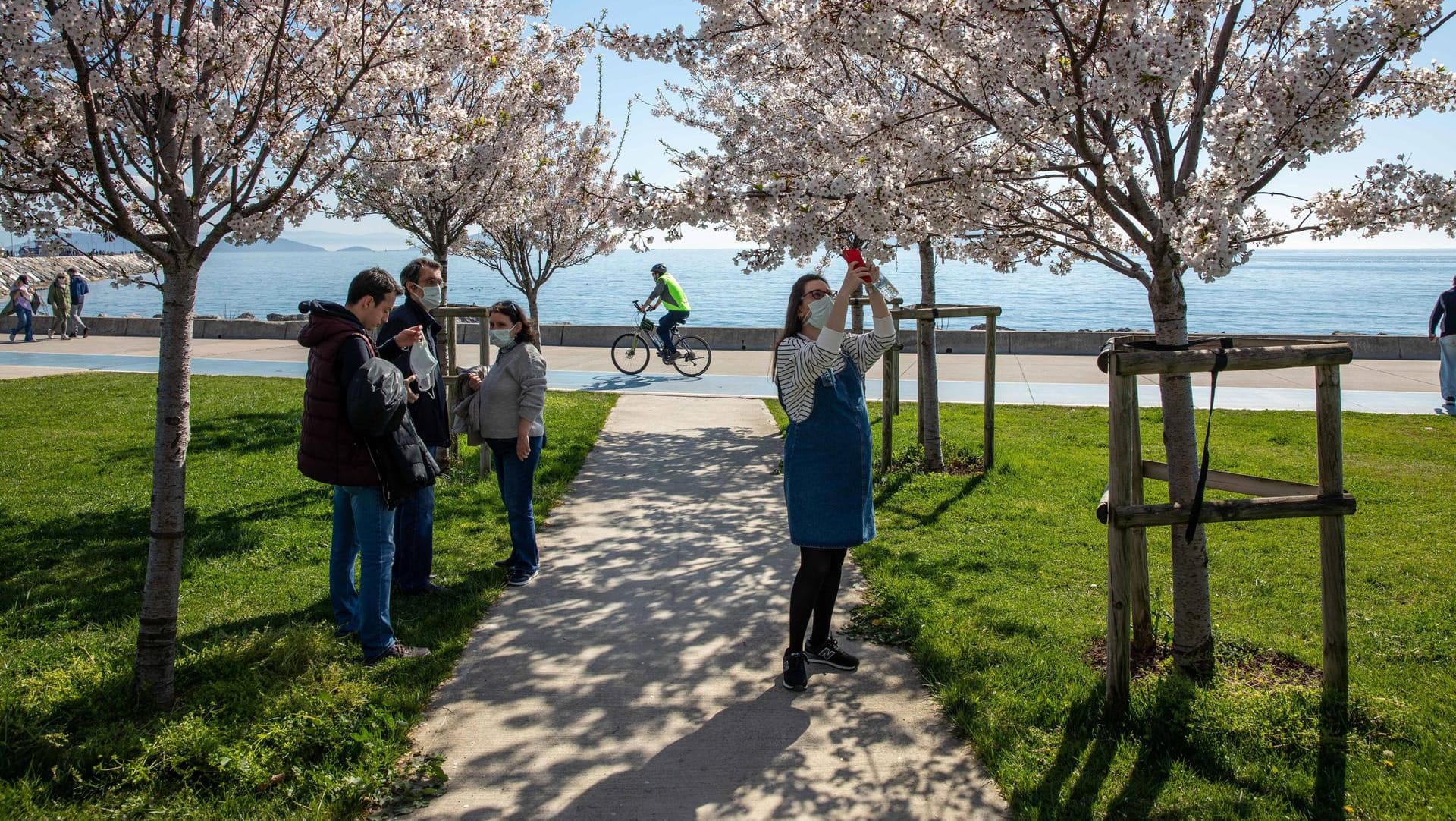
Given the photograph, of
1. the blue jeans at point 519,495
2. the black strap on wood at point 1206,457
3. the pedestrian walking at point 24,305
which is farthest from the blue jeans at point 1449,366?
the pedestrian walking at point 24,305

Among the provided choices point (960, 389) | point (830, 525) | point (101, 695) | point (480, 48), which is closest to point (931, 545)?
point (830, 525)

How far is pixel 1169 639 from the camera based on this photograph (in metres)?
4.98

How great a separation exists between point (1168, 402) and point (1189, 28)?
5.13 ft

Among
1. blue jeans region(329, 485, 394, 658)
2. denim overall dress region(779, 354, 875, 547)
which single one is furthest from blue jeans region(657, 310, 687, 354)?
denim overall dress region(779, 354, 875, 547)

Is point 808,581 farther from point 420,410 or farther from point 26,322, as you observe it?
point 26,322

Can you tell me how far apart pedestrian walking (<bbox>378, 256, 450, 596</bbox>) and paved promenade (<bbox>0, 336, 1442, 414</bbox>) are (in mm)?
8375

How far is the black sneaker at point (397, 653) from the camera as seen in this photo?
4.65 metres

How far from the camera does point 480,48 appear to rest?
5945 millimetres

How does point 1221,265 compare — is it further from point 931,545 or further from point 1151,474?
point 931,545

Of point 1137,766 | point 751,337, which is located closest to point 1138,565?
point 1137,766

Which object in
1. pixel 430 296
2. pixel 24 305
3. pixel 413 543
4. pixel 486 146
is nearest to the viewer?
pixel 413 543

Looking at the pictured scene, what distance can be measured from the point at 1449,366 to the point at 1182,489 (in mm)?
10356

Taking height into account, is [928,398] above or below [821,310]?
below

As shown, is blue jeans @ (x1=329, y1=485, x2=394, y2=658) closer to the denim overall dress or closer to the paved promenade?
the denim overall dress
